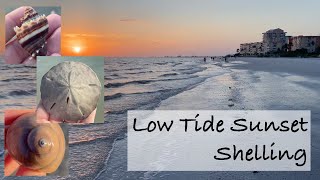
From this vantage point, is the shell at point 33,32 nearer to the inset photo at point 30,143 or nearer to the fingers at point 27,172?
the inset photo at point 30,143

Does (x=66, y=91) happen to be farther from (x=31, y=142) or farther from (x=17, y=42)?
(x=17, y=42)

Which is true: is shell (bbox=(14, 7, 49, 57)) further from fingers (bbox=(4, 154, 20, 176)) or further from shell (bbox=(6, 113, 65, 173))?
fingers (bbox=(4, 154, 20, 176))

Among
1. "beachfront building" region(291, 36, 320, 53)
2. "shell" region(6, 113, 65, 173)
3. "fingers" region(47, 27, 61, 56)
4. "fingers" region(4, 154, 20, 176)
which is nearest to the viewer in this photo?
"shell" region(6, 113, 65, 173)

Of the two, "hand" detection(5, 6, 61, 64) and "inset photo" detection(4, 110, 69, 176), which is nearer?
"inset photo" detection(4, 110, 69, 176)

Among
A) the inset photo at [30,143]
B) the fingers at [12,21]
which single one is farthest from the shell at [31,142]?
the fingers at [12,21]

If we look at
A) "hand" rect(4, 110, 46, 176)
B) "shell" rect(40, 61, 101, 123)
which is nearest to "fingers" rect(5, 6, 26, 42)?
"shell" rect(40, 61, 101, 123)

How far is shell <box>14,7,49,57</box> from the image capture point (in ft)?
15.1

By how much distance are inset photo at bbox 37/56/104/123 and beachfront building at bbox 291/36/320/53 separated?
84.1 meters

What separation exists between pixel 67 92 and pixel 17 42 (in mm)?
813

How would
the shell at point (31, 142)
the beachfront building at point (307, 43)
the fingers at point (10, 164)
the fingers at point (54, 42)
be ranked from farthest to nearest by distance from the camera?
1. the beachfront building at point (307, 43)
2. the fingers at point (54, 42)
3. the fingers at point (10, 164)
4. the shell at point (31, 142)

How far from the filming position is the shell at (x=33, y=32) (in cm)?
462

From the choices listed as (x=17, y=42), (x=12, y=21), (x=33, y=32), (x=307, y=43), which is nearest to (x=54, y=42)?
(x=33, y=32)

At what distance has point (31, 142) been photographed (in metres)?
4.50

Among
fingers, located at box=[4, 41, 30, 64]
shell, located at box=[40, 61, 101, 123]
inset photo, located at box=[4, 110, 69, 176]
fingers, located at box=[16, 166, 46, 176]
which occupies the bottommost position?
fingers, located at box=[16, 166, 46, 176]
